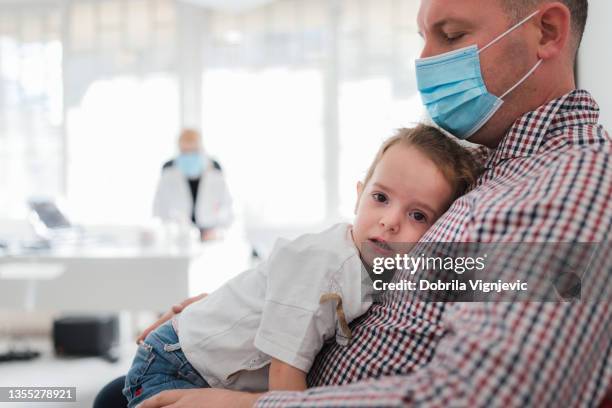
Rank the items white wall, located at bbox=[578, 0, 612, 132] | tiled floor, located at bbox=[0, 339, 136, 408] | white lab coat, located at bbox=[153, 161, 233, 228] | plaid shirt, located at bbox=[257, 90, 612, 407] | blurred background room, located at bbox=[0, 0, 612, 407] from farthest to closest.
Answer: blurred background room, located at bbox=[0, 0, 612, 407]
white lab coat, located at bbox=[153, 161, 233, 228]
tiled floor, located at bbox=[0, 339, 136, 408]
white wall, located at bbox=[578, 0, 612, 132]
plaid shirt, located at bbox=[257, 90, 612, 407]

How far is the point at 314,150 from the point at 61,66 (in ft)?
8.78

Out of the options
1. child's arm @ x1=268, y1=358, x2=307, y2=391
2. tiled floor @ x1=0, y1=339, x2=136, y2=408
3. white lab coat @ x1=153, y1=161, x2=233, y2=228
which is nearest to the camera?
child's arm @ x1=268, y1=358, x2=307, y2=391

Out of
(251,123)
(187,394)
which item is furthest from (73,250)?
(187,394)

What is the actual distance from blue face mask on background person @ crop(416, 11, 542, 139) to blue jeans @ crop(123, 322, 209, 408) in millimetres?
685

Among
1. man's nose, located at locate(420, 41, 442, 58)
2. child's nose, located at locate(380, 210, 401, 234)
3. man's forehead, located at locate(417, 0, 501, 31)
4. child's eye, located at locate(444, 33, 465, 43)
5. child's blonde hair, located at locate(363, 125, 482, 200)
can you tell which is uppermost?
man's forehead, located at locate(417, 0, 501, 31)

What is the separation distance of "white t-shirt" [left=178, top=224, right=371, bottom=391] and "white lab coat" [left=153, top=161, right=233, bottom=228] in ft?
12.0

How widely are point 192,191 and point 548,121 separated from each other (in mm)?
4013

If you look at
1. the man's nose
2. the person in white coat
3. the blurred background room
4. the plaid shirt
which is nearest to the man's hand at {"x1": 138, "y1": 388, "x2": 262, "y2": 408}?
the plaid shirt

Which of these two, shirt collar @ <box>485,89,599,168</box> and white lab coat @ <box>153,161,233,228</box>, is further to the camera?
white lab coat @ <box>153,161,233,228</box>

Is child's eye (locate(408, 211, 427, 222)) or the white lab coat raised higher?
child's eye (locate(408, 211, 427, 222))

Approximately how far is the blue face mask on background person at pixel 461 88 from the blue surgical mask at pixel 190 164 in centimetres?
379

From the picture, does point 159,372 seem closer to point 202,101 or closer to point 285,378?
point 285,378

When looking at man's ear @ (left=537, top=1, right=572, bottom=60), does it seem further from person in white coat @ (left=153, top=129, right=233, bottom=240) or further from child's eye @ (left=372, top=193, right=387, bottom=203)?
person in white coat @ (left=153, top=129, right=233, bottom=240)

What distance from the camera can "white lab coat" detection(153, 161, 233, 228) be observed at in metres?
4.74
